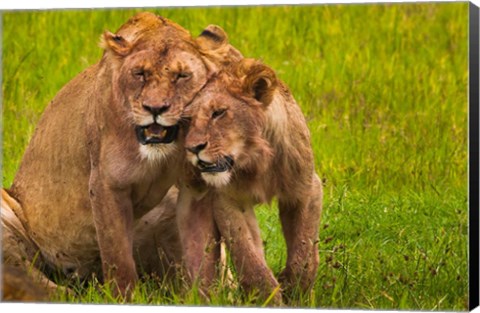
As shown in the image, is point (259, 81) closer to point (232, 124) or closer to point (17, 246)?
point (232, 124)

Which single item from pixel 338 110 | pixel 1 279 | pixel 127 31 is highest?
pixel 127 31

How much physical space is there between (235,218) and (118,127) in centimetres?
63

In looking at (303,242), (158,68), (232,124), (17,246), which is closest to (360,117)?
(303,242)

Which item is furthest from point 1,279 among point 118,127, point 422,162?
point 422,162

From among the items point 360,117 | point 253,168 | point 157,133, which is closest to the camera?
point 157,133

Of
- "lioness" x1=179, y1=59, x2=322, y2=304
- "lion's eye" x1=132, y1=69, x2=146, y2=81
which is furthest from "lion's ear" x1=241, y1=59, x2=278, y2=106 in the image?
"lion's eye" x1=132, y1=69, x2=146, y2=81

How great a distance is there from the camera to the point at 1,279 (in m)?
7.91

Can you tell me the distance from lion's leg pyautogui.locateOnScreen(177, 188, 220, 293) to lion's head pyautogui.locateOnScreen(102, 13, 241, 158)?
15.8 inches

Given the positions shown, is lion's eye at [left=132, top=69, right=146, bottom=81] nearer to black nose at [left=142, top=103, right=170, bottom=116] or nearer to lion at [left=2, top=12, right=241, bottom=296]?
lion at [left=2, top=12, right=241, bottom=296]

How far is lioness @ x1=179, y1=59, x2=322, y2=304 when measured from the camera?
7.26 meters

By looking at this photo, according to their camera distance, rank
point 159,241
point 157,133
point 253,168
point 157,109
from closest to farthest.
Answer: point 157,109, point 157,133, point 253,168, point 159,241

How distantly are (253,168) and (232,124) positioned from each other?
220mm

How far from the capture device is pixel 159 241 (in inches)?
314

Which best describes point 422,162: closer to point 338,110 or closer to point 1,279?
point 338,110
